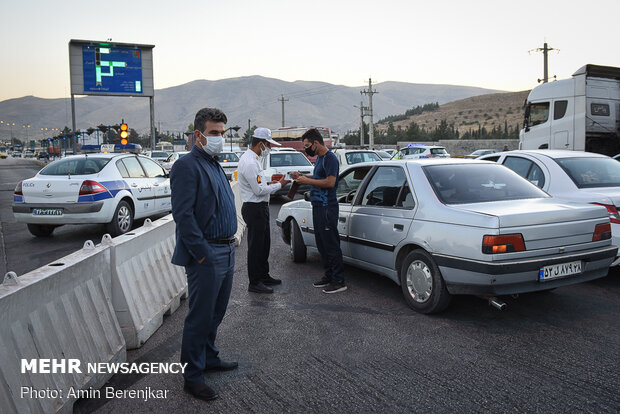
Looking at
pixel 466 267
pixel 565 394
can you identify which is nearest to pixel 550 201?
pixel 466 267

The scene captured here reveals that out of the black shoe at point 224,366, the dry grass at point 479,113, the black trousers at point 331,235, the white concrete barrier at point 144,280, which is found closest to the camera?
the black shoe at point 224,366

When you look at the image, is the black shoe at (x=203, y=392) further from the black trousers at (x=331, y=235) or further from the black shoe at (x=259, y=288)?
the black trousers at (x=331, y=235)

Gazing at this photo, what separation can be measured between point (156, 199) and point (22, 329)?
8.27 m

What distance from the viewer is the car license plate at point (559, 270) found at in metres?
4.32

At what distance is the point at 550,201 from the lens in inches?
191

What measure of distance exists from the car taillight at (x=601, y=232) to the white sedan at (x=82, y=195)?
308 inches

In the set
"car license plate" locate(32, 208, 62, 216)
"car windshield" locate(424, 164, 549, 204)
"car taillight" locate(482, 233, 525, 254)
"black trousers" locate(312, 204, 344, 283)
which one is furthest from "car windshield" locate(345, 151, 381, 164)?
"car taillight" locate(482, 233, 525, 254)

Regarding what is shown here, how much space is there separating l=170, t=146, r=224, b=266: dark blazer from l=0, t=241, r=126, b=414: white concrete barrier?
76 centimetres

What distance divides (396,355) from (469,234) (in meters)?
1.22

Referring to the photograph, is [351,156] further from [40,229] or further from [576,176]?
[576,176]

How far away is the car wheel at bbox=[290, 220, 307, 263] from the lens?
23.7 ft

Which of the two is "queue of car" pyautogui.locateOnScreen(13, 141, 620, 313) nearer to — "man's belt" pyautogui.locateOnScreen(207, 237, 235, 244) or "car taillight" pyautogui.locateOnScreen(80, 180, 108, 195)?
"man's belt" pyautogui.locateOnScreen(207, 237, 235, 244)

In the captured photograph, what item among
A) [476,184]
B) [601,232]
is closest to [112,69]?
[476,184]

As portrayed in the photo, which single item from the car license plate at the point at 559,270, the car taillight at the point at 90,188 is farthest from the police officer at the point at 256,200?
the car taillight at the point at 90,188
